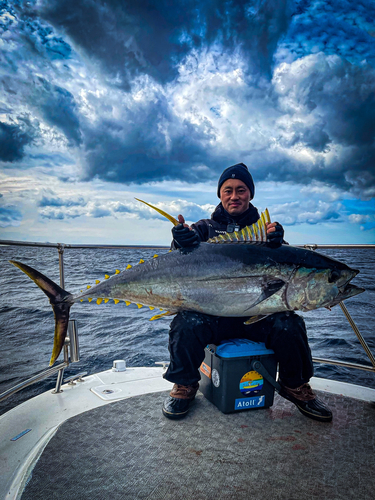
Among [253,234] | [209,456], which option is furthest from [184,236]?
[209,456]

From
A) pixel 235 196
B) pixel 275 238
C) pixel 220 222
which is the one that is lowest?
pixel 275 238

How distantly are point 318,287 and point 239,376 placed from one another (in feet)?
2.85

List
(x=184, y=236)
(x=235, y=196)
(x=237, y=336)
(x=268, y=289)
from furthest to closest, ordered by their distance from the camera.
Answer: (x=235, y=196), (x=237, y=336), (x=184, y=236), (x=268, y=289)

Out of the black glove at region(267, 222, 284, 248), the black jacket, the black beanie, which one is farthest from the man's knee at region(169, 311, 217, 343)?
the black beanie

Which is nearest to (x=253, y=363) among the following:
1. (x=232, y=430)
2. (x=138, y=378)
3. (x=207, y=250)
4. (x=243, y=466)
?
(x=232, y=430)

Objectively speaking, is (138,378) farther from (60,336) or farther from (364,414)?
(364,414)

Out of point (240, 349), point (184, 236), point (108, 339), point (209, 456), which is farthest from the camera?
point (108, 339)

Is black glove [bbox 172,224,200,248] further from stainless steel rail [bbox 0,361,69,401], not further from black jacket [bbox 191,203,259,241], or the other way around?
stainless steel rail [bbox 0,361,69,401]

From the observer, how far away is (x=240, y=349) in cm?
223

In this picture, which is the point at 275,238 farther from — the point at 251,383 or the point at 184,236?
the point at 251,383

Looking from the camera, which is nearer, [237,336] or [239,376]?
[239,376]

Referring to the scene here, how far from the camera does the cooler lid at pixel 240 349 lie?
220 cm

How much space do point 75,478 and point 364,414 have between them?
2040mm

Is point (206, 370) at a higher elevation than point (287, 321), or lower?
lower
